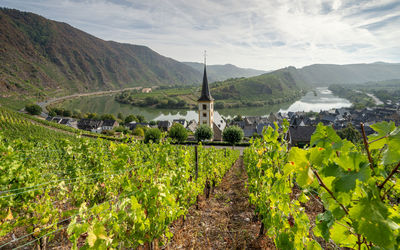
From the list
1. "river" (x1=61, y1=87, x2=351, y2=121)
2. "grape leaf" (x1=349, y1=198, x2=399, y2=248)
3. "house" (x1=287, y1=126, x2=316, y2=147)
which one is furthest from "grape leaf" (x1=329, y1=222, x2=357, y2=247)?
"river" (x1=61, y1=87, x2=351, y2=121)

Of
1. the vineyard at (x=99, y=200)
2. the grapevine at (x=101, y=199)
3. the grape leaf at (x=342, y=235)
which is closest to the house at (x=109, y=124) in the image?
the vineyard at (x=99, y=200)

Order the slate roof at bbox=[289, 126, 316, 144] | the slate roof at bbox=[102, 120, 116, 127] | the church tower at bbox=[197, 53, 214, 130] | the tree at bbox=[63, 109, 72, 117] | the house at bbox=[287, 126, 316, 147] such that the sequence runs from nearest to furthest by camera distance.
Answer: the house at bbox=[287, 126, 316, 147] → the slate roof at bbox=[289, 126, 316, 144] → the church tower at bbox=[197, 53, 214, 130] → the slate roof at bbox=[102, 120, 116, 127] → the tree at bbox=[63, 109, 72, 117]


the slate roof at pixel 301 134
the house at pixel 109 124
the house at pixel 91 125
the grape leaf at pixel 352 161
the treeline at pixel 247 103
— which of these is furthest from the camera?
the treeline at pixel 247 103

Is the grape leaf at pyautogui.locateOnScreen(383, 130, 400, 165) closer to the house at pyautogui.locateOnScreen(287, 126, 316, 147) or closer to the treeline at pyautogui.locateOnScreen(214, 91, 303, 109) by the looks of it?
the house at pyautogui.locateOnScreen(287, 126, 316, 147)

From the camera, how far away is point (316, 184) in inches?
48.6

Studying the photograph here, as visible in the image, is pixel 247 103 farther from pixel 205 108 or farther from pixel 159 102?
pixel 205 108

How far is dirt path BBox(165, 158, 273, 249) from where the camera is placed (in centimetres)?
369

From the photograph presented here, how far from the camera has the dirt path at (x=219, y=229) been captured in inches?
145

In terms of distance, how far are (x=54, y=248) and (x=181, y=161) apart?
3.08 m

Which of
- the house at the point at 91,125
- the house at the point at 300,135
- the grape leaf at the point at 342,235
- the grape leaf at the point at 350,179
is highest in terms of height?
the grape leaf at the point at 350,179

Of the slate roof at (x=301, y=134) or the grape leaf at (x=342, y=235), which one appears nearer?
the grape leaf at (x=342, y=235)

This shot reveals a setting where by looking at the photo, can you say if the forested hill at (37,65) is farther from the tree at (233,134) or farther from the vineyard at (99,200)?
the vineyard at (99,200)

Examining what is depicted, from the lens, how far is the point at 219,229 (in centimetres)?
431

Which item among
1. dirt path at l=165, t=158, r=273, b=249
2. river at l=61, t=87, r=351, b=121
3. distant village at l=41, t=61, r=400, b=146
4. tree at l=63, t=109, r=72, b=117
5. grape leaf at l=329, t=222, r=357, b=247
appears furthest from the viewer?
river at l=61, t=87, r=351, b=121
